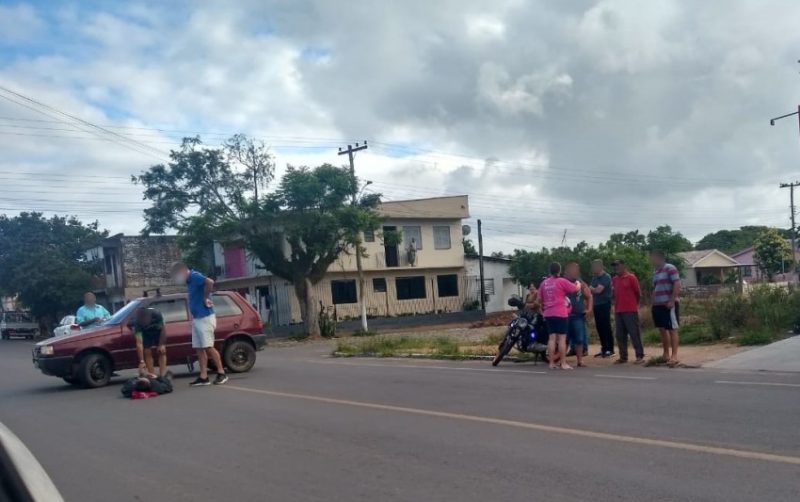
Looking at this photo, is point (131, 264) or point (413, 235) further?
point (131, 264)

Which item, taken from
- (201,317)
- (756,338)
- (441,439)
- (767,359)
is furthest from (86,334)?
(756,338)

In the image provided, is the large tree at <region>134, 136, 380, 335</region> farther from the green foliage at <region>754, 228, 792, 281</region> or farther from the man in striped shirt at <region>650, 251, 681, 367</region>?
the green foliage at <region>754, 228, 792, 281</region>

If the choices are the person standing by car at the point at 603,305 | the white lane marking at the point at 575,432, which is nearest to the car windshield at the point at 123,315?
the white lane marking at the point at 575,432

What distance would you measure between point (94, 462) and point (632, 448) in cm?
481

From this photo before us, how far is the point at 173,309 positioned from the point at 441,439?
27.2 ft

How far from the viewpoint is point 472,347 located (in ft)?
57.8

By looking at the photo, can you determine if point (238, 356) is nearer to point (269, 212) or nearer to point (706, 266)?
point (269, 212)

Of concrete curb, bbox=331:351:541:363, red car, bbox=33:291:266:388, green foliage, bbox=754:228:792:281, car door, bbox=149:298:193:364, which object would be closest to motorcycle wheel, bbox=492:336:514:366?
concrete curb, bbox=331:351:541:363

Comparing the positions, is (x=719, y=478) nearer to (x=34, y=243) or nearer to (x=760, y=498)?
(x=760, y=498)

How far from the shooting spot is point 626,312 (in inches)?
504

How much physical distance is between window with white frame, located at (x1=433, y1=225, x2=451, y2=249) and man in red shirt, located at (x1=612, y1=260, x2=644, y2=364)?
3309 cm

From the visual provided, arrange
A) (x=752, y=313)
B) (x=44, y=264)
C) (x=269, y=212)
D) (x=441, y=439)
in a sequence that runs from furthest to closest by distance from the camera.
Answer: (x=44, y=264), (x=269, y=212), (x=752, y=313), (x=441, y=439)

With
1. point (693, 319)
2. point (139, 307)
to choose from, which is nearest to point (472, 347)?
point (693, 319)

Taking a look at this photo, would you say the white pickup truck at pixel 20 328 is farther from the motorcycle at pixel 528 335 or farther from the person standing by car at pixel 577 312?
the person standing by car at pixel 577 312
